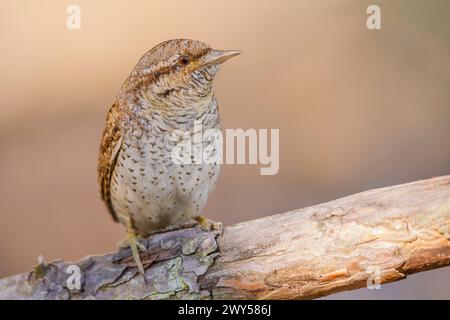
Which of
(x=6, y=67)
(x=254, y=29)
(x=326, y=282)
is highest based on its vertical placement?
(x=254, y=29)

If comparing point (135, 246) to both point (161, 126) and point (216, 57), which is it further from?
point (216, 57)

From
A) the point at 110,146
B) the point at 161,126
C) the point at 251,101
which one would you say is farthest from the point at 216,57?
the point at 251,101

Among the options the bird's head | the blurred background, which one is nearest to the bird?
the bird's head

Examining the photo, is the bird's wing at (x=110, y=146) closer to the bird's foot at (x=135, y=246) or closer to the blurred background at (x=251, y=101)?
the bird's foot at (x=135, y=246)

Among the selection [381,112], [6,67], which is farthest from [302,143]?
[6,67]
